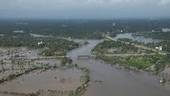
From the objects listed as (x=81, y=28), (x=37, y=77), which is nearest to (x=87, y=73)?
(x=37, y=77)

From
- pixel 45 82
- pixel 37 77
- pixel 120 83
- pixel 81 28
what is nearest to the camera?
pixel 120 83

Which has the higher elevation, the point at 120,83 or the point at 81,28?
the point at 120,83

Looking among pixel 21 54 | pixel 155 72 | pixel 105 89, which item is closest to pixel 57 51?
pixel 21 54

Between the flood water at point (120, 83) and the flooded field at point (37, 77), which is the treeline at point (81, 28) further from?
the flood water at point (120, 83)

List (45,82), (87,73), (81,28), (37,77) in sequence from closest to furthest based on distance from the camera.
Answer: (45,82) → (37,77) → (87,73) → (81,28)

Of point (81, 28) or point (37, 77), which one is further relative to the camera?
point (81, 28)

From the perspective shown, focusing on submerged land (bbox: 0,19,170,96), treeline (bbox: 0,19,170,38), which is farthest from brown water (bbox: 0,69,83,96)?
treeline (bbox: 0,19,170,38)

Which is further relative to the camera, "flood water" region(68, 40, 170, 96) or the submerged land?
the submerged land

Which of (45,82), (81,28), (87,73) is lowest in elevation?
(81,28)

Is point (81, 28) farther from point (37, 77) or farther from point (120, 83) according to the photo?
point (120, 83)

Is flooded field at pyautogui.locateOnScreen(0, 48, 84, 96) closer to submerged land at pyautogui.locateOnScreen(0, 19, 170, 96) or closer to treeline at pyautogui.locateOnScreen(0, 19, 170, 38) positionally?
submerged land at pyautogui.locateOnScreen(0, 19, 170, 96)
